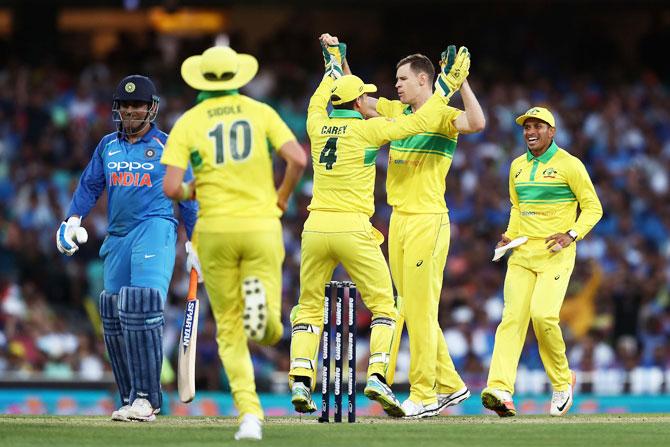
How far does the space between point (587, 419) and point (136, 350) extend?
3.73 metres

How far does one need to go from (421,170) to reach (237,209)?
253 cm

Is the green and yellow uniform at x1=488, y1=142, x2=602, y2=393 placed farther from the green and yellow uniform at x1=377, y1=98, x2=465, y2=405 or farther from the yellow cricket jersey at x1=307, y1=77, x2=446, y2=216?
the yellow cricket jersey at x1=307, y1=77, x2=446, y2=216

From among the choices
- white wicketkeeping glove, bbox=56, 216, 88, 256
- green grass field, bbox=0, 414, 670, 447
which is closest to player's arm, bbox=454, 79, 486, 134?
green grass field, bbox=0, 414, 670, 447

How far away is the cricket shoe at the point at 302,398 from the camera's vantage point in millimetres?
11375

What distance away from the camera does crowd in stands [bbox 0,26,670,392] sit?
774 inches

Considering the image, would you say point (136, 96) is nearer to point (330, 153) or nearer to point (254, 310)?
point (330, 153)

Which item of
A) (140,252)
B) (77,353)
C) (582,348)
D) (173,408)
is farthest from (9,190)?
(140,252)

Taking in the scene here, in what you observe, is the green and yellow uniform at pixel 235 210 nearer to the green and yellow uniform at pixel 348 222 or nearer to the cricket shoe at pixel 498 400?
the green and yellow uniform at pixel 348 222

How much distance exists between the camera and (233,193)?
986cm

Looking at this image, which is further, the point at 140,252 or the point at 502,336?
the point at 502,336

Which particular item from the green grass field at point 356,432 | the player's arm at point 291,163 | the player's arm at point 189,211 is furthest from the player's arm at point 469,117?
the green grass field at point 356,432

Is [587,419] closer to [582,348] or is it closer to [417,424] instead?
[417,424]

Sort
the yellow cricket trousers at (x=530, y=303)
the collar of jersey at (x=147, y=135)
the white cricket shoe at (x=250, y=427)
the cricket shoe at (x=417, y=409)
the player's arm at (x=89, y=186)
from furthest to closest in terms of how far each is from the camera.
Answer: the yellow cricket trousers at (x=530, y=303) < the cricket shoe at (x=417, y=409) < the player's arm at (x=89, y=186) < the collar of jersey at (x=147, y=135) < the white cricket shoe at (x=250, y=427)

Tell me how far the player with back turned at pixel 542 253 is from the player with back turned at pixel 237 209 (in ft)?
9.32
